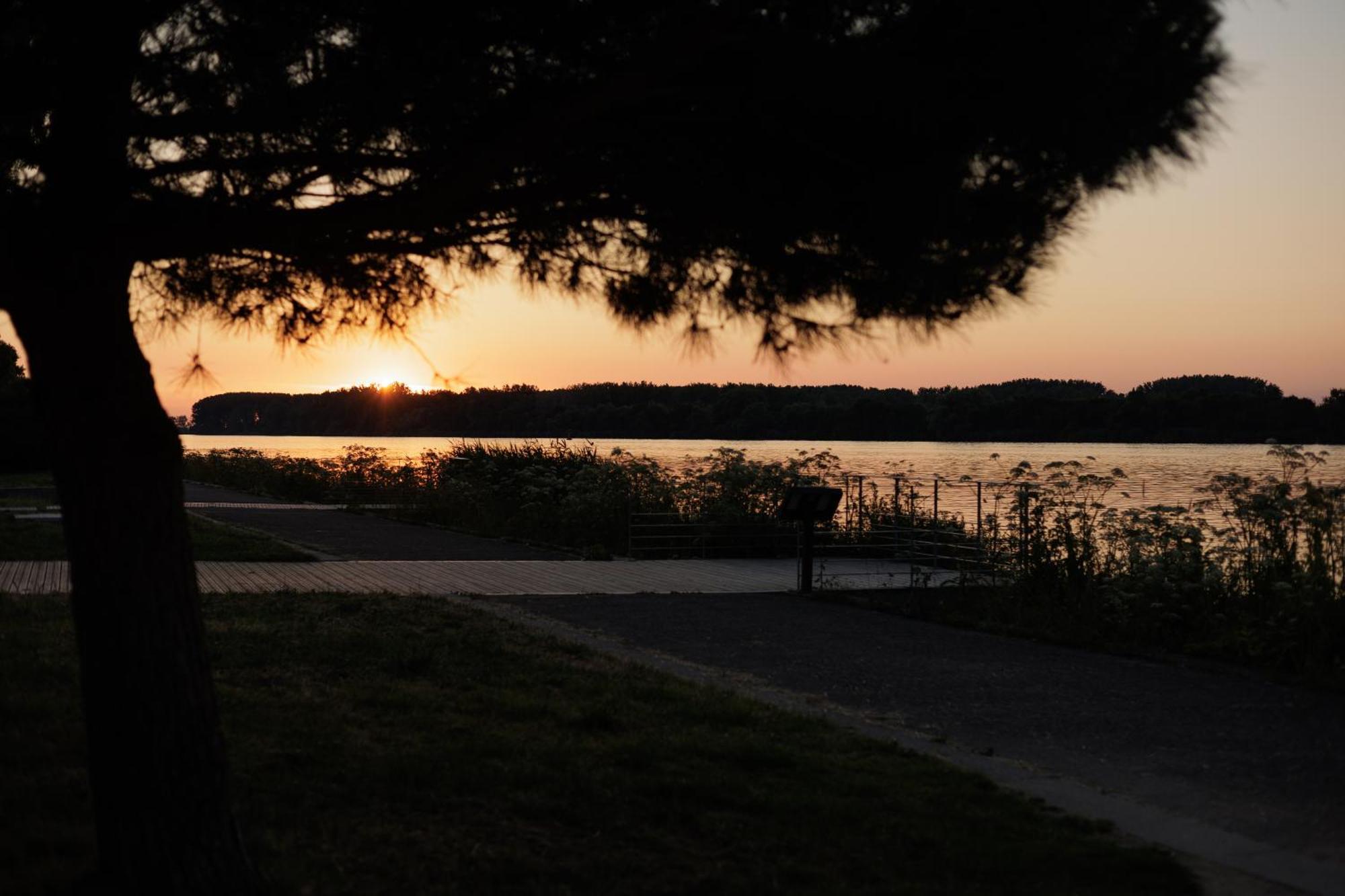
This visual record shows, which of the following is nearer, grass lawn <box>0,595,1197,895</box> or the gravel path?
grass lawn <box>0,595,1197,895</box>

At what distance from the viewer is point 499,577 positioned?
47.6 ft

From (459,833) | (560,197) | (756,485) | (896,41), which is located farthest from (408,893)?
(756,485)

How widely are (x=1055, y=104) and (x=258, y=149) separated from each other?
310 cm

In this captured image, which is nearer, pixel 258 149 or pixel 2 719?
pixel 258 149

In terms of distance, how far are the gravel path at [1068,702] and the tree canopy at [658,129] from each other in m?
2.65

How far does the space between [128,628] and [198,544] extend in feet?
43.2

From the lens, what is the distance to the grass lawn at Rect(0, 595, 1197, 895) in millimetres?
4598

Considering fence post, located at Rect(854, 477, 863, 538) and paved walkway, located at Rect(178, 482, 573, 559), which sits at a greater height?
fence post, located at Rect(854, 477, 863, 538)

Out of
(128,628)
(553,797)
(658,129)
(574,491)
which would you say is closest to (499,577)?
(574,491)

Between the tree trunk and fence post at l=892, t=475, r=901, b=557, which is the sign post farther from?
the tree trunk

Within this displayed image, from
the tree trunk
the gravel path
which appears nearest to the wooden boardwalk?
the gravel path

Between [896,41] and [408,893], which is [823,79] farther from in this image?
[408,893]

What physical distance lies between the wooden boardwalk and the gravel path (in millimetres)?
1300

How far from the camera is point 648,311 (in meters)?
5.89
